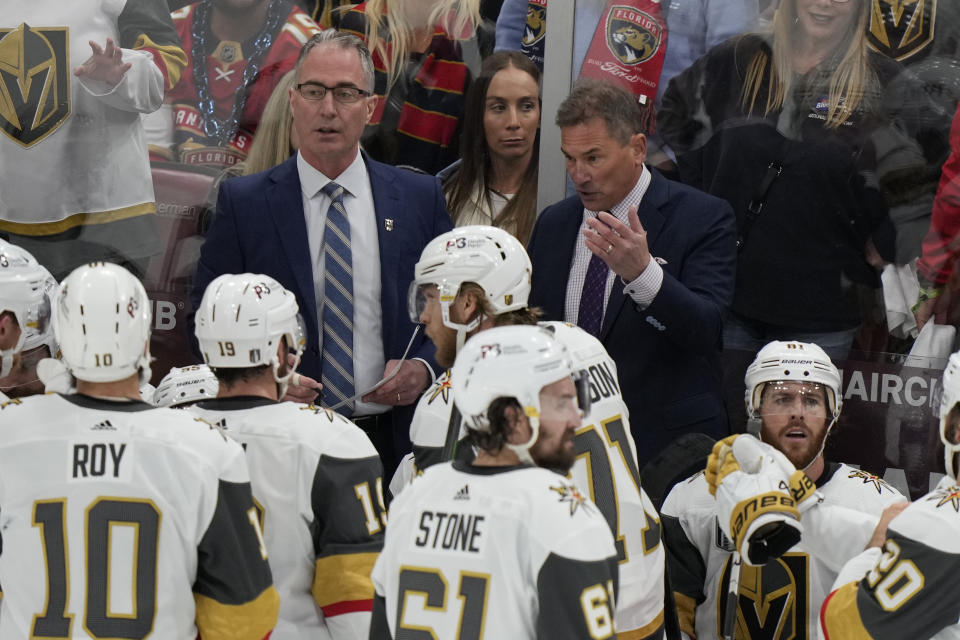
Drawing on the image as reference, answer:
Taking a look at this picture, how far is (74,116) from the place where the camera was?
20.3ft

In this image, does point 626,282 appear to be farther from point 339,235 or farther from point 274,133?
point 274,133

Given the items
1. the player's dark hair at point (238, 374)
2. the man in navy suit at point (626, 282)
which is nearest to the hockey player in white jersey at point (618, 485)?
the player's dark hair at point (238, 374)

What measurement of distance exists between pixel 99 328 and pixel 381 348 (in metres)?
1.71

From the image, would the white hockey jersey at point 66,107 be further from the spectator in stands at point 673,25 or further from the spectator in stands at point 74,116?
the spectator in stands at point 673,25

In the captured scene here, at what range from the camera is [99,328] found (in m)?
2.93

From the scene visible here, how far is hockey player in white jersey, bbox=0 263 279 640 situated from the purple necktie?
76.7 inches

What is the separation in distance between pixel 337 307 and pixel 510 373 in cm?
198

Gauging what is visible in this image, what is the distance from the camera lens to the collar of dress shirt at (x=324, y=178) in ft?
15.3

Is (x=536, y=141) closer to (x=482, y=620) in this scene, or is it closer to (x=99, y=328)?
(x=99, y=328)

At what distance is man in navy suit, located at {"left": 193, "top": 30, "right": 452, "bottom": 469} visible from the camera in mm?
4504

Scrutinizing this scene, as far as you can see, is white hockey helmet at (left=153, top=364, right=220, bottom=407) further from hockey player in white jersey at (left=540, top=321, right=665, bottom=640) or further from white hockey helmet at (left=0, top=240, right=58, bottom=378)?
hockey player in white jersey at (left=540, top=321, right=665, bottom=640)

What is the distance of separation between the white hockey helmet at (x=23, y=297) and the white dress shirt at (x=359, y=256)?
1.03 m

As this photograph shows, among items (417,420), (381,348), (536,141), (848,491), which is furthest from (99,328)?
(536,141)

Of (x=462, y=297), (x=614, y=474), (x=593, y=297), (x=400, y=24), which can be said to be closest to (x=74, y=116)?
(x=400, y=24)
